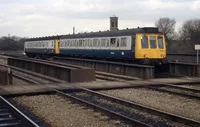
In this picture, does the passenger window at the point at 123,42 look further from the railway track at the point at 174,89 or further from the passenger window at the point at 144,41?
the railway track at the point at 174,89

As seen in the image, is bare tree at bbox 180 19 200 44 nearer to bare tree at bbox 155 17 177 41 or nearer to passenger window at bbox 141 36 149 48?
bare tree at bbox 155 17 177 41

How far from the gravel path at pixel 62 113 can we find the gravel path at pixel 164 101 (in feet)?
7.57

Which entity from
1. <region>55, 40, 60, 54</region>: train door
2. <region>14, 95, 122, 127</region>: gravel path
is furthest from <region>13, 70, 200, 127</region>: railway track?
<region>55, 40, 60, 54</region>: train door

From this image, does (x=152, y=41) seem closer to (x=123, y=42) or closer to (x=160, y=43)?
(x=160, y=43)

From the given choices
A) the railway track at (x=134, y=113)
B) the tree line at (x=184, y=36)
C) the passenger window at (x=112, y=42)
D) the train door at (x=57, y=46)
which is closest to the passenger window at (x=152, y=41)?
the passenger window at (x=112, y=42)

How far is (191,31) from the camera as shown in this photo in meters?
73.6

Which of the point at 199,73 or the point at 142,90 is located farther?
the point at 199,73

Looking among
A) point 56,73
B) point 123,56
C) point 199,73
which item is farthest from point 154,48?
point 56,73

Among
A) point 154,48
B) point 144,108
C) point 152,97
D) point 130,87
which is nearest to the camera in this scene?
point 144,108

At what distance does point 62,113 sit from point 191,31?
66.7m

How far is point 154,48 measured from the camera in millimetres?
25500

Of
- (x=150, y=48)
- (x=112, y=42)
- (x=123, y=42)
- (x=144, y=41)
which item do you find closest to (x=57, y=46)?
(x=112, y=42)

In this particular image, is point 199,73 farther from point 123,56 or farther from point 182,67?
point 123,56

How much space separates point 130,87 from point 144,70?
5069 mm
